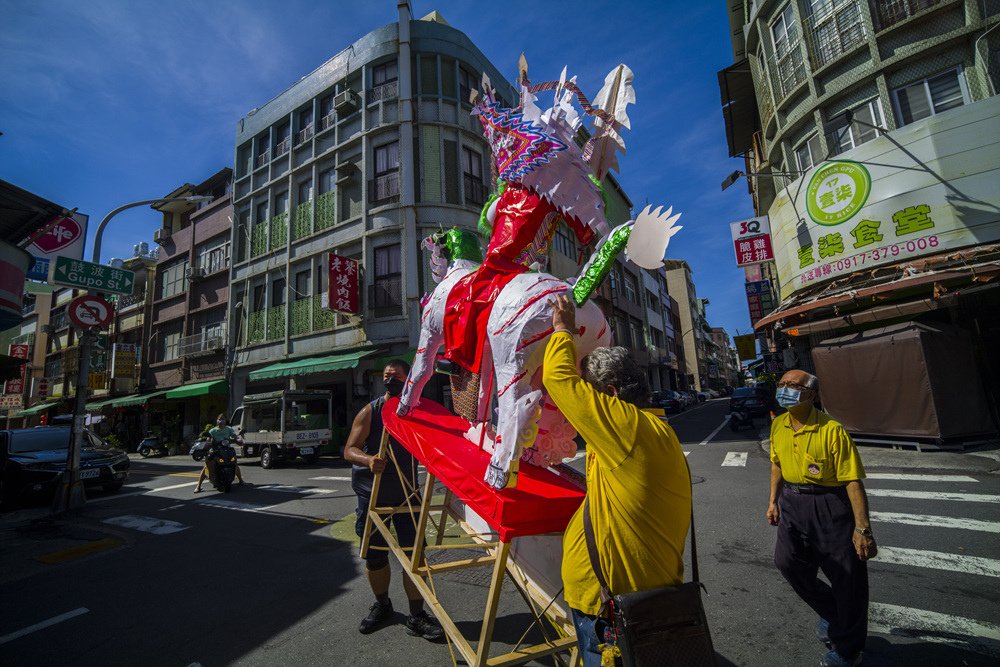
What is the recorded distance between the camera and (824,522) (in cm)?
245

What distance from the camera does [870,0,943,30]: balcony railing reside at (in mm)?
9492

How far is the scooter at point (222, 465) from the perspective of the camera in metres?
8.72

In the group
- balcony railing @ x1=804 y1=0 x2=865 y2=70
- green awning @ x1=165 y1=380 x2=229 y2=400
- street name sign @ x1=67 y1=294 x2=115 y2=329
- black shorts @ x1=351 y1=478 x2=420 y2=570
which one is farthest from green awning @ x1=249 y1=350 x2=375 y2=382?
balcony railing @ x1=804 y1=0 x2=865 y2=70

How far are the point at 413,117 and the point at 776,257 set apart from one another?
1229 centimetres

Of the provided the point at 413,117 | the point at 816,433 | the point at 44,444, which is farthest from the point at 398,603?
the point at 413,117

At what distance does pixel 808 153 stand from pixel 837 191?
2187 mm

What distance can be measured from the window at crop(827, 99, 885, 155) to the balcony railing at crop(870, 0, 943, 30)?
1633 mm

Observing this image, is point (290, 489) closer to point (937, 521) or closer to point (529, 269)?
point (529, 269)

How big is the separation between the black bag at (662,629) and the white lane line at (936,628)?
2.37 meters

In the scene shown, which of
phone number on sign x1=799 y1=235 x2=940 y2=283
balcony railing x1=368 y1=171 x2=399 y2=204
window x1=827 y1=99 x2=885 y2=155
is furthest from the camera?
balcony railing x1=368 y1=171 x2=399 y2=204

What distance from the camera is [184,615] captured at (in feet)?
11.2

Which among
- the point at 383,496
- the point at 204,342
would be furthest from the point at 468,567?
the point at 204,342

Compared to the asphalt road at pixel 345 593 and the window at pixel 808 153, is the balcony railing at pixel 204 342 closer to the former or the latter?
the asphalt road at pixel 345 593

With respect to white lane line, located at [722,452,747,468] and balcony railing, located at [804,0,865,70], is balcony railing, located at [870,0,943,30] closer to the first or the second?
balcony railing, located at [804,0,865,70]
